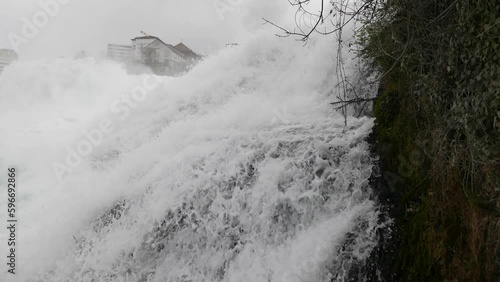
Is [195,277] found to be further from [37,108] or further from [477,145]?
[37,108]

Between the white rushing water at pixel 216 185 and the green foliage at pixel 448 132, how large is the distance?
50cm

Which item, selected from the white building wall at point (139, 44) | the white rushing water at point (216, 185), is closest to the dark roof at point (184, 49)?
the white building wall at point (139, 44)

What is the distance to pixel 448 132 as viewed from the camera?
132 inches

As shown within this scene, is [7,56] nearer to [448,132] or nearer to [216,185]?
[216,185]

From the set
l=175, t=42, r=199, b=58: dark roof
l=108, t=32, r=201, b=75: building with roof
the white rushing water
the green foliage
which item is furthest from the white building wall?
the green foliage

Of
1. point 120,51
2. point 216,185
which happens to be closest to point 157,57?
point 120,51

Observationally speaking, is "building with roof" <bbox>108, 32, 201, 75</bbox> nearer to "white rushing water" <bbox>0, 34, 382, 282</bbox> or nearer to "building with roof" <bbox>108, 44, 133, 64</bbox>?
"building with roof" <bbox>108, 44, 133, 64</bbox>

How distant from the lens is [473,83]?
9.69 ft

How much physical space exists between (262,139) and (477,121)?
3.07m

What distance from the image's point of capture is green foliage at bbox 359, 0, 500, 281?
281 cm

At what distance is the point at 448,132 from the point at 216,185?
119 inches

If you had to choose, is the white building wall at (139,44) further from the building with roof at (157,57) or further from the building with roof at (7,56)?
the building with roof at (7,56)

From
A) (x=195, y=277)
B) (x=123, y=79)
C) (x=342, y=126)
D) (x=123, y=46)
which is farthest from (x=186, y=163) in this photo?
(x=123, y=46)

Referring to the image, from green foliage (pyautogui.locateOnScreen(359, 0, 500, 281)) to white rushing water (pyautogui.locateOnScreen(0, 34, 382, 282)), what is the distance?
503mm
